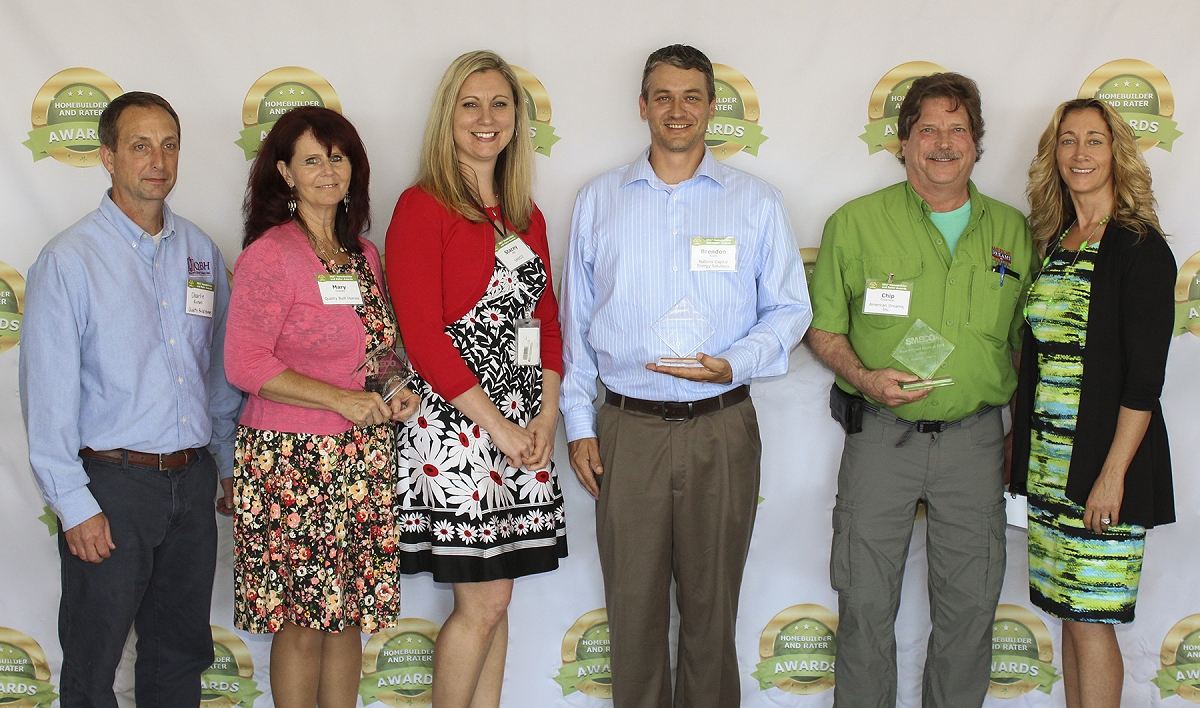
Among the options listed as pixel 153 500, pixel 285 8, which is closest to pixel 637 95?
pixel 285 8

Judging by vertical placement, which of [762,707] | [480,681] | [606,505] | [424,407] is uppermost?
[424,407]

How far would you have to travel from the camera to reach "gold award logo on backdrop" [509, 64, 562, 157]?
8.97ft

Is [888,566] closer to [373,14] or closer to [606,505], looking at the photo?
[606,505]

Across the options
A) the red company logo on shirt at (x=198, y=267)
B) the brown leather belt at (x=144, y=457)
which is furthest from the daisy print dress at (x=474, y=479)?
the red company logo on shirt at (x=198, y=267)

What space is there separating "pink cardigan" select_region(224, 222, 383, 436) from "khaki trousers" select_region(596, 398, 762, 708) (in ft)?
2.48

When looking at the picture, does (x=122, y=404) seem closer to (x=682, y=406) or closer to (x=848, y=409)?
(x=682, y=406)

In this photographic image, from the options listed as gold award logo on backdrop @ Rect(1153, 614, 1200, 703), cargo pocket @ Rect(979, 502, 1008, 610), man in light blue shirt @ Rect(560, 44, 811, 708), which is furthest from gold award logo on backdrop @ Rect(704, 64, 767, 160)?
gold award logo on backdrop @ Rect(1153, 614, 1200, 703)

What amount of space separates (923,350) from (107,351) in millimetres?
2128

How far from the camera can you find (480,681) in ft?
7.95

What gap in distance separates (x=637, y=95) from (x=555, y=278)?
65 centimetres

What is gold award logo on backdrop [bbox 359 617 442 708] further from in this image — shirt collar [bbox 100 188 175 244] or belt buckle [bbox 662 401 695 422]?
shirt collar [bbox 100 188 175 244]

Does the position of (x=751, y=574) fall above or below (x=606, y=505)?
below

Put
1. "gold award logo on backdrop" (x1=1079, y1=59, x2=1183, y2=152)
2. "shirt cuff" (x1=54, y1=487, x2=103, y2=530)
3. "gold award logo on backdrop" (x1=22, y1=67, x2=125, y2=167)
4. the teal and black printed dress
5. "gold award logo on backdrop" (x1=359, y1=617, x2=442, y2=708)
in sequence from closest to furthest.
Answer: "shirt cuff" (x1=54, y1=487, x2=103, y2=530) → the teal and black printed dress → "gold award logo on backdrop" (x1=22, y1=67, x2=125, y2=167) → "gold award logo on backdrop" (x1=1079, y1=59, x2=1183, y2=152) → "gold award logo on backdrop" (x1=359, y1=617, x2=442, y2=708)

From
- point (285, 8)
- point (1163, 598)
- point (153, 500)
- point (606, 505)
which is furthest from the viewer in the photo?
point (1163, 598)
